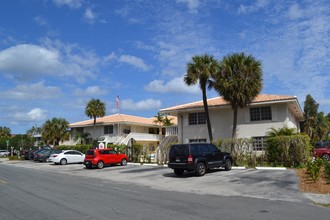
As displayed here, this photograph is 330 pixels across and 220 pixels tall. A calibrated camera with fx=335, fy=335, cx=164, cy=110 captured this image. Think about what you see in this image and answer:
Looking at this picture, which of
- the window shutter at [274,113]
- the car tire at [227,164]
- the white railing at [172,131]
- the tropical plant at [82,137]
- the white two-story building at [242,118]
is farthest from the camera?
the tropical plant at [82,137]

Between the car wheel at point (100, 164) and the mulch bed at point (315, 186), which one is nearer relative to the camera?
the mulch bed at point (315, 186)

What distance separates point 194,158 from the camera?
1945cm

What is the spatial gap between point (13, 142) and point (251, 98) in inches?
2574

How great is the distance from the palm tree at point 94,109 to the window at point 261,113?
24687 mm

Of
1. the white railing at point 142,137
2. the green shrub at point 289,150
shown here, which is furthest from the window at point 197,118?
the white railing at point 142,137

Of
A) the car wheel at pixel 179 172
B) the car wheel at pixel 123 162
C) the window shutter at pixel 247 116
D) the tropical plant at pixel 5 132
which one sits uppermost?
the tropical plant at pixel 5 132

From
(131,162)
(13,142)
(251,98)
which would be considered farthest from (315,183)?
(13,142)

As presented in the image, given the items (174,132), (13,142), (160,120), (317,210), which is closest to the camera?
(317,210)

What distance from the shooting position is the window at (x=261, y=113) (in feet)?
97.9

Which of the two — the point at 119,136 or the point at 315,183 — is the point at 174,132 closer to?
→ the point at 119,136

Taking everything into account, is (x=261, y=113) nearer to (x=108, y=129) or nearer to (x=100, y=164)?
(x=100, y=164)

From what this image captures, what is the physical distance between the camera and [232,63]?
29.0m

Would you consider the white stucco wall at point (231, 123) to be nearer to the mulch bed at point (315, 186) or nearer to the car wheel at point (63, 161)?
the car wheel at point (63, 161)

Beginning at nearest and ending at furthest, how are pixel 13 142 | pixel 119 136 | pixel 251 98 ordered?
pixel 251 98, pixel 119 136, pixel 13 142
